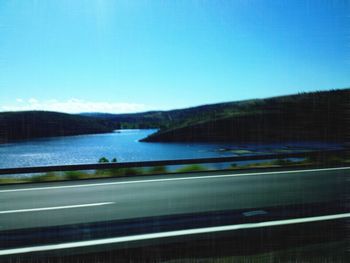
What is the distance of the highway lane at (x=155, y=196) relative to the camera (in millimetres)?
5461

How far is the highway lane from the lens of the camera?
5461 mm

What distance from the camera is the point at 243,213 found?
534 centimetres

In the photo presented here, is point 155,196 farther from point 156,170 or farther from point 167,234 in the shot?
point 156,170

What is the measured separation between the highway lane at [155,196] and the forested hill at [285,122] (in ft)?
8.06

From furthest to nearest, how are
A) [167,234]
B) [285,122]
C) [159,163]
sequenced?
1. [285,122]
2. [159,163]
3. [167,234]

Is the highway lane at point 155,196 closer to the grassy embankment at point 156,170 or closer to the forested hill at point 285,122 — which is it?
the grassy embankment at point 156,170

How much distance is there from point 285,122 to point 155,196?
19595mm

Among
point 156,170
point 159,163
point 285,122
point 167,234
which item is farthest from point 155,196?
point 285,122

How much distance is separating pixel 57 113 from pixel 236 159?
41.6ft

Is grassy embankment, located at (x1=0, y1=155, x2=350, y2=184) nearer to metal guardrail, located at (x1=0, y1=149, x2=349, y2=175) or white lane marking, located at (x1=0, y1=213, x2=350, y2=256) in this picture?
metal guardrail, located at (x1=0, y1=149, x2=349, y2=175)

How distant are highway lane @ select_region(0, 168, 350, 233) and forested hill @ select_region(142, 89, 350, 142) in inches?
96.7

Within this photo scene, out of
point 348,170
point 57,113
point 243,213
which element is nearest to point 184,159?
point 243,213

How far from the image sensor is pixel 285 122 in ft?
77.9

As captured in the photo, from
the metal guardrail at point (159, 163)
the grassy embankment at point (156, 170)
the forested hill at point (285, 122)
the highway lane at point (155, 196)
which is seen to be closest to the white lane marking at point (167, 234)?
the highway lane at point (155, 196)
